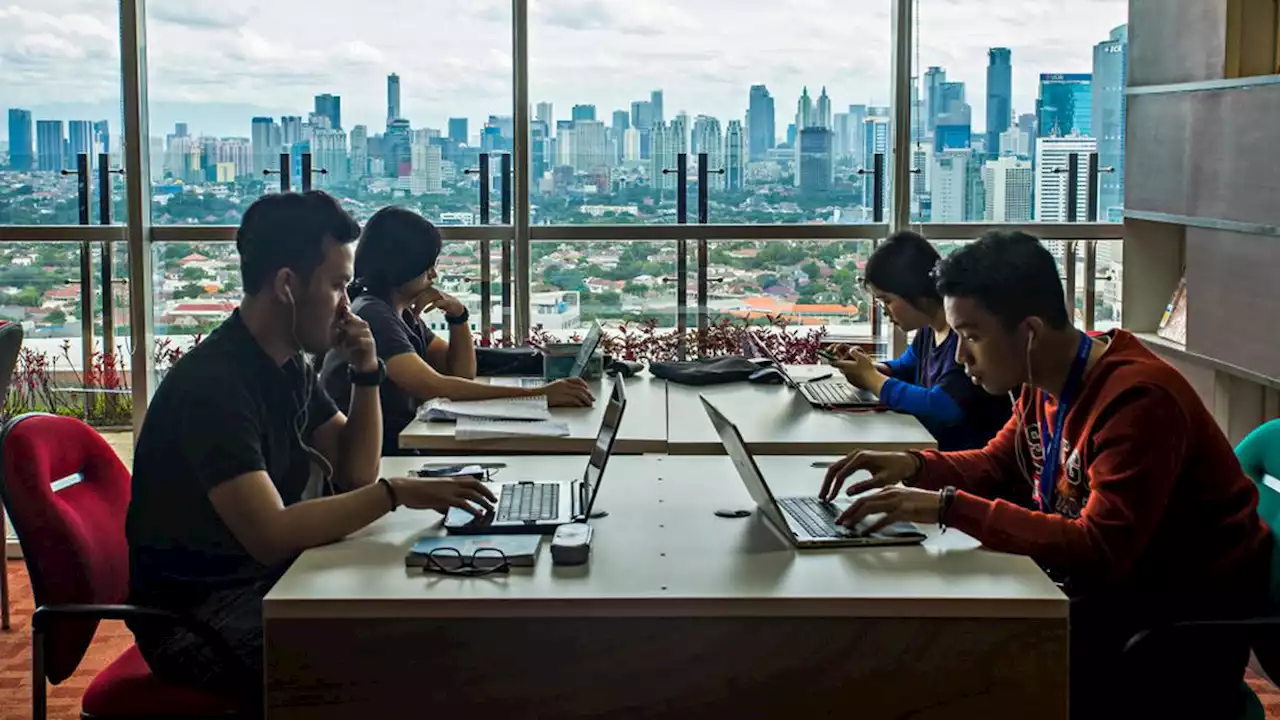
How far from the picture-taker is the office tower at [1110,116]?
16.7 feet

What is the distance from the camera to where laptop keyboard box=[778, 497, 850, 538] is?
2.32 metres

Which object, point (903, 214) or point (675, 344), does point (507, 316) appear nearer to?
point (675, 344)

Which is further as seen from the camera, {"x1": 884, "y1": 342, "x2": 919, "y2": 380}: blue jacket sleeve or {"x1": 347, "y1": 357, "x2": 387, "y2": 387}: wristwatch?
{"x1": 884, "y1": 342, "x2": 919, "y2": 380}: blue jacket sleeve

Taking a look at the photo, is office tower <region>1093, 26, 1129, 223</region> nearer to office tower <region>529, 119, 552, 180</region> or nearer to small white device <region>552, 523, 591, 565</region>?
office tower <region>529, 119, 552, 180</region>

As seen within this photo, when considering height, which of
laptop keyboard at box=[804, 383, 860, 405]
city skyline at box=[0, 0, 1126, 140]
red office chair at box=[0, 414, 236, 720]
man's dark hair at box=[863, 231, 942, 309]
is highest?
city skyline at box=[0, 0, 1126, 140]

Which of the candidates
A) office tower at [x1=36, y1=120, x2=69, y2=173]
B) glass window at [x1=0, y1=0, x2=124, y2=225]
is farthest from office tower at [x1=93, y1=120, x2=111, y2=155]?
office tower at [x1=36, y1=120, x2=69, y2=173]

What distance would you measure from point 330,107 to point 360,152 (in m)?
0.20

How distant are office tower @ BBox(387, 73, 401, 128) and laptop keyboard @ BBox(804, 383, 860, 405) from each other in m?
2.09

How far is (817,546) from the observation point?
226cm

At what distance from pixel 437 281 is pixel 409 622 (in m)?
3.31

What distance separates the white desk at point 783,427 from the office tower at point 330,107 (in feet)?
6.52

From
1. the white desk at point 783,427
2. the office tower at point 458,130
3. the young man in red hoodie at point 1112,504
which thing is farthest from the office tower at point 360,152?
the young man in red hoodie at point 1112,504

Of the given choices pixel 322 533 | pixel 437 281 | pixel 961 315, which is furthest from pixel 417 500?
pixel 437 281

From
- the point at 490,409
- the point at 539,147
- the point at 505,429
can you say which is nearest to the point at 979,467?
the point at 505,429
